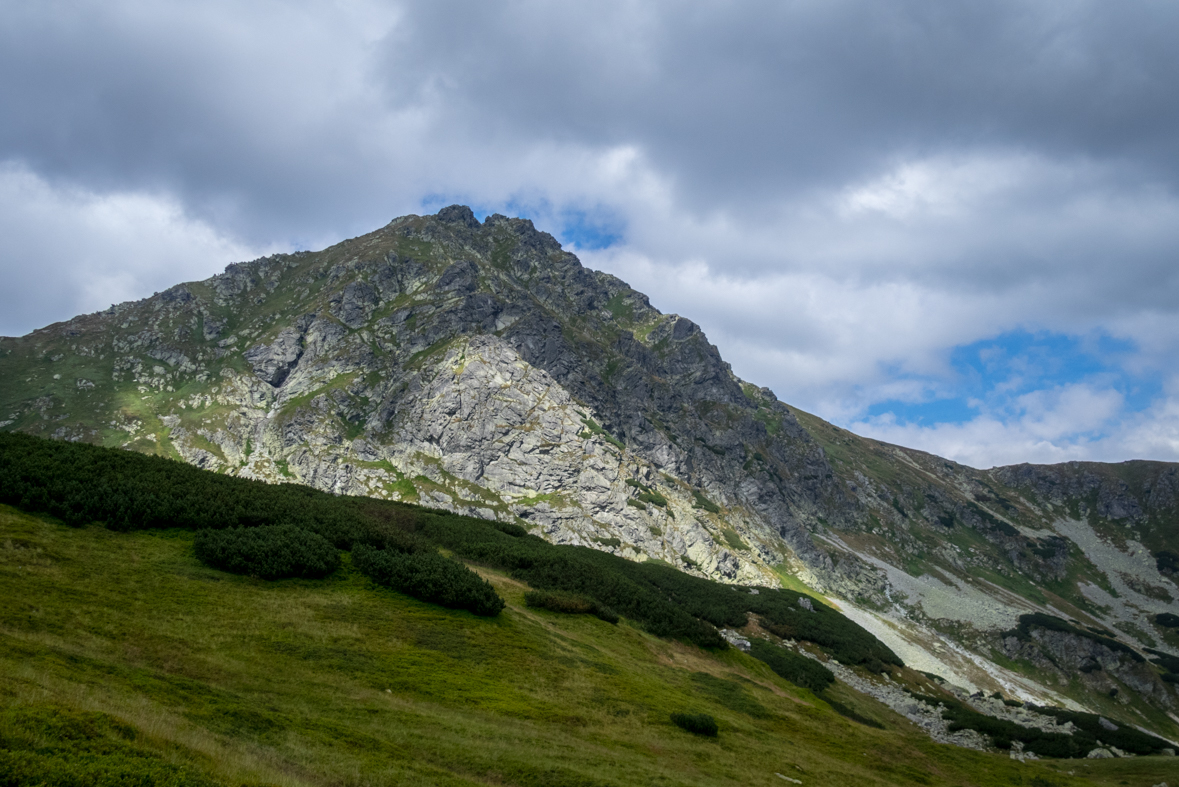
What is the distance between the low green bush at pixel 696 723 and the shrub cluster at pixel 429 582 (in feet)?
45.1

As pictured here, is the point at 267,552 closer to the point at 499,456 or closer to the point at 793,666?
the point at 793,666

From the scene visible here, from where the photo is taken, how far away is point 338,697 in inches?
956

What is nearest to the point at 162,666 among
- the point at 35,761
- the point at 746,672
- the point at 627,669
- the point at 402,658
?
the point at 402,658

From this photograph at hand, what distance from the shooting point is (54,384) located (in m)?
170

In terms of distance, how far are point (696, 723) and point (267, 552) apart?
27485mm

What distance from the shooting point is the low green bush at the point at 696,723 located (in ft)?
106

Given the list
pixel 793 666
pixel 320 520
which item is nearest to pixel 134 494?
pixel 320 520

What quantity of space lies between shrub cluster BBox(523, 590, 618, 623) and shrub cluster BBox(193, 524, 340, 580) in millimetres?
17269

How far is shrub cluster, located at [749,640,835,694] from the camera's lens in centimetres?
6091

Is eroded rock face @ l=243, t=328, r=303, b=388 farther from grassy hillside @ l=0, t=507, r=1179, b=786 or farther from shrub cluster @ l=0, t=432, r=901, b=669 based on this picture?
grassy hillside @ l=0, t=507, r=1179, b=786

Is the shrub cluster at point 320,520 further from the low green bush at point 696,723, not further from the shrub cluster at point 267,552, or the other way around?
the low green bush at point 696,723

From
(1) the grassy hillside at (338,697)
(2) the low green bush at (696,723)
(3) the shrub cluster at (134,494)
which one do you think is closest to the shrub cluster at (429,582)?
(1) the grassy hillside at (338,697)

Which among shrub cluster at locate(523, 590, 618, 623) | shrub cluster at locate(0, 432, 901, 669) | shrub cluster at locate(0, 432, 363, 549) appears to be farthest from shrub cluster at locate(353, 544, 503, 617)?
shrub cluster at locate(523, 590, 618, 623)

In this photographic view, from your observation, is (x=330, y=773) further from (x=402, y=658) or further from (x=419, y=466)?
(x=419, y=466)
